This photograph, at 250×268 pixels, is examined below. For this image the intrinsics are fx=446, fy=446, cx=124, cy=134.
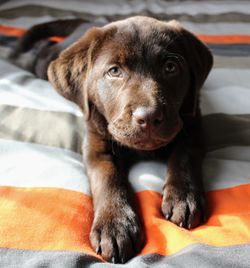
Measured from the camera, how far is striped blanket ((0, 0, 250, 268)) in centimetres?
119

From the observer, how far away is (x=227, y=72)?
2309 millimetres

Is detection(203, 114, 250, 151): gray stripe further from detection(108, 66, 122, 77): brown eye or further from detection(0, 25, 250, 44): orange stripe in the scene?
detection(0, 25, 250, 44): orange stripe

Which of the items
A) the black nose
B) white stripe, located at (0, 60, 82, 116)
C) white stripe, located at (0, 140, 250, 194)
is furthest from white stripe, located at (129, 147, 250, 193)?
white stripe, located at (0, 60, 82, 116)

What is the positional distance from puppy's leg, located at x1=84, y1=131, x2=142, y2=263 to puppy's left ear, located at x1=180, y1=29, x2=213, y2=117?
38 centimetres

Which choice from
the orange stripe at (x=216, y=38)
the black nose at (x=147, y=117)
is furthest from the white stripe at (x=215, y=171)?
the orange stripe at (x=216, y=38)

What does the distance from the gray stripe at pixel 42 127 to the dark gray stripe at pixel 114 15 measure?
1.34m

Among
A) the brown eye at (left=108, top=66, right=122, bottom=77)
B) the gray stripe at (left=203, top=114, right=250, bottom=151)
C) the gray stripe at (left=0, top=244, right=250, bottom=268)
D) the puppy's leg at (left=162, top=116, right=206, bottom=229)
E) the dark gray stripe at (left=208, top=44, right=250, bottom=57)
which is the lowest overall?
the dark gray stripe at (left=208, top=44, right=250, bottom=57)

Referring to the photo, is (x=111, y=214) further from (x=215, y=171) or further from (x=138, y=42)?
(x=138, y=42)

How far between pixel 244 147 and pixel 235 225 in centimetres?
49

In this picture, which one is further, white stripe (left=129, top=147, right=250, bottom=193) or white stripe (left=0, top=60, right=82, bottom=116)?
white stripe (left=0, top=60, right=82, bottom=116)

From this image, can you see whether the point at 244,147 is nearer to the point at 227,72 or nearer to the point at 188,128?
the point at 188,128

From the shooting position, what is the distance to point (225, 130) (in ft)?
6.06

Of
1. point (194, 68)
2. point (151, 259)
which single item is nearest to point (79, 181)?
point (151, 259)

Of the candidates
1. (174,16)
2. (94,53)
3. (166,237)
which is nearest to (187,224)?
(166,237)
